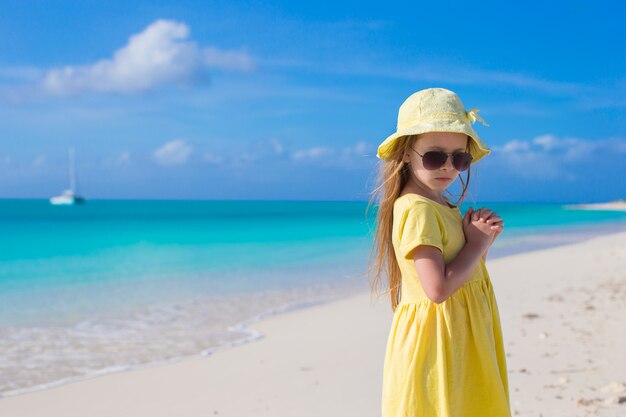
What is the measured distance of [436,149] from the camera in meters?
2.20

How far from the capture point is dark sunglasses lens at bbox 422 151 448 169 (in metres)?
2.16

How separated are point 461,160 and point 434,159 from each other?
4.5 inches

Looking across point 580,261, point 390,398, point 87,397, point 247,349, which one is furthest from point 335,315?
point 580,261

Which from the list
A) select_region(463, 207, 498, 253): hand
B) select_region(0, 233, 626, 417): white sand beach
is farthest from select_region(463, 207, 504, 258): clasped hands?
select_region(0, 233, 626, 417): white sand beach

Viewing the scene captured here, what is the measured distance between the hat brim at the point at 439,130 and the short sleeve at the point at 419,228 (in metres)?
0.24

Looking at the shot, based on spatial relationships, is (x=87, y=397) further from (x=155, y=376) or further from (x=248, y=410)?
(x=248, y=410)

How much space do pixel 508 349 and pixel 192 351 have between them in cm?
311

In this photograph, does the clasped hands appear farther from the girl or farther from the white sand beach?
the white sand beach

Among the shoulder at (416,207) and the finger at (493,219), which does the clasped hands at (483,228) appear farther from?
the shoulder at (416,207)

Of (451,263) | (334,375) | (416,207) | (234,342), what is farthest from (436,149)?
(234,342)

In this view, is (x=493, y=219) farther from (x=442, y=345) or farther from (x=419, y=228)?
(x=442, y=345)

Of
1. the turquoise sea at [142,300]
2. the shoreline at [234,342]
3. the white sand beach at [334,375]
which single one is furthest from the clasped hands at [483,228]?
the shoreline at [234,342]

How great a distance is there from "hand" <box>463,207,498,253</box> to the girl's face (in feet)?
0.53

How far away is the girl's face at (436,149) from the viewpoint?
219cm
